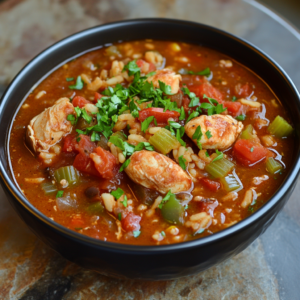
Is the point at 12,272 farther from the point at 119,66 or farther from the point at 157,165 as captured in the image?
the point at 119,66

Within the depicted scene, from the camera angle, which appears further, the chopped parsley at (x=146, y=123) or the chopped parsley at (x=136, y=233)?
the chopped parsley at (x=146, y=123)

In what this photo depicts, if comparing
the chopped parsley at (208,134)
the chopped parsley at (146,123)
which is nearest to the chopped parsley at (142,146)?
the chopped parsley at (146,123)

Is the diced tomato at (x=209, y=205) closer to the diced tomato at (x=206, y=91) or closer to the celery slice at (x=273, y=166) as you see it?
the celery slice at (x=273, y=166)

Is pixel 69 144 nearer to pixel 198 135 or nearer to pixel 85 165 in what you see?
pixel 85 165

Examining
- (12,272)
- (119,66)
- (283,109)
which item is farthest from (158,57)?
(12,272)

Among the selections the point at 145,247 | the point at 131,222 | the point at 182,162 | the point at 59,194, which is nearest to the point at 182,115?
the point at 182,162

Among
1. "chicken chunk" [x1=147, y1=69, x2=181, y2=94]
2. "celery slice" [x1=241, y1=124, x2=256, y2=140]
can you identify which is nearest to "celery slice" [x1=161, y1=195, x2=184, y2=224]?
"celery slice" [x1=241, y1=124, x2=256, y2=140]
